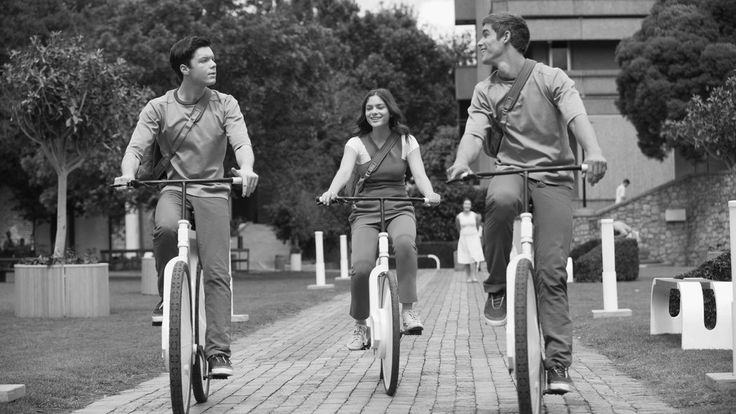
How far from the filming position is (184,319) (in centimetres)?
621

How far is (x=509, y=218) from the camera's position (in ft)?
20.2

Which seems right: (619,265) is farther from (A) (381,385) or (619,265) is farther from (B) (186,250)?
(B) (186,250)

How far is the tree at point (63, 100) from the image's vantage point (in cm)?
1828

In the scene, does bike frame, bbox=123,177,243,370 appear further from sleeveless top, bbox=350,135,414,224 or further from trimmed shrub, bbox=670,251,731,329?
trimmed shrub, bbox=670,251,731,329

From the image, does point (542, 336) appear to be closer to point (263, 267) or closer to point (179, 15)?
point (179, 15)

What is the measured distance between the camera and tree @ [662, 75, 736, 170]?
1065 inches

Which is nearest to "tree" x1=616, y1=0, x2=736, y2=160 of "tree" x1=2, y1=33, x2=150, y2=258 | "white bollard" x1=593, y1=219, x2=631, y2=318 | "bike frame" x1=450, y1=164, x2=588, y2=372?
"tree" x1=2, y1=33, x2=150, y2=258

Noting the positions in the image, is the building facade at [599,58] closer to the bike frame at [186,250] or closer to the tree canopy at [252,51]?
the tree canopy at [252,51]

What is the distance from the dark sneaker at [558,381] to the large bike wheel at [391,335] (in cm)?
139

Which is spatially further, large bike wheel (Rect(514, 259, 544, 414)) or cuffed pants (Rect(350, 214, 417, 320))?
cuffed pants (Rect(350, 214, 417, 320))

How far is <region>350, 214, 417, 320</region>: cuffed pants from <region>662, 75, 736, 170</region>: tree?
20.3 m

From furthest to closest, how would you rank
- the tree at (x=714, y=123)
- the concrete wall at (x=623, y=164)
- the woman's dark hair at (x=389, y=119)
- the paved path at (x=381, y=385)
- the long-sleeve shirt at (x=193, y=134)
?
the concrete wall at (x=623, y=164)
the tree at (x=714, y=123)
the woman's dark hair at (x=389, y=119)
the long-sleeve shirt at (x=193, y=134)
the paved path at (x=381, y=385)

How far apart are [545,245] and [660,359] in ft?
10.4

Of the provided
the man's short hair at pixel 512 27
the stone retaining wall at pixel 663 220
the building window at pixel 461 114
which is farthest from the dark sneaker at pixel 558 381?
the building window at pixel 461 114
